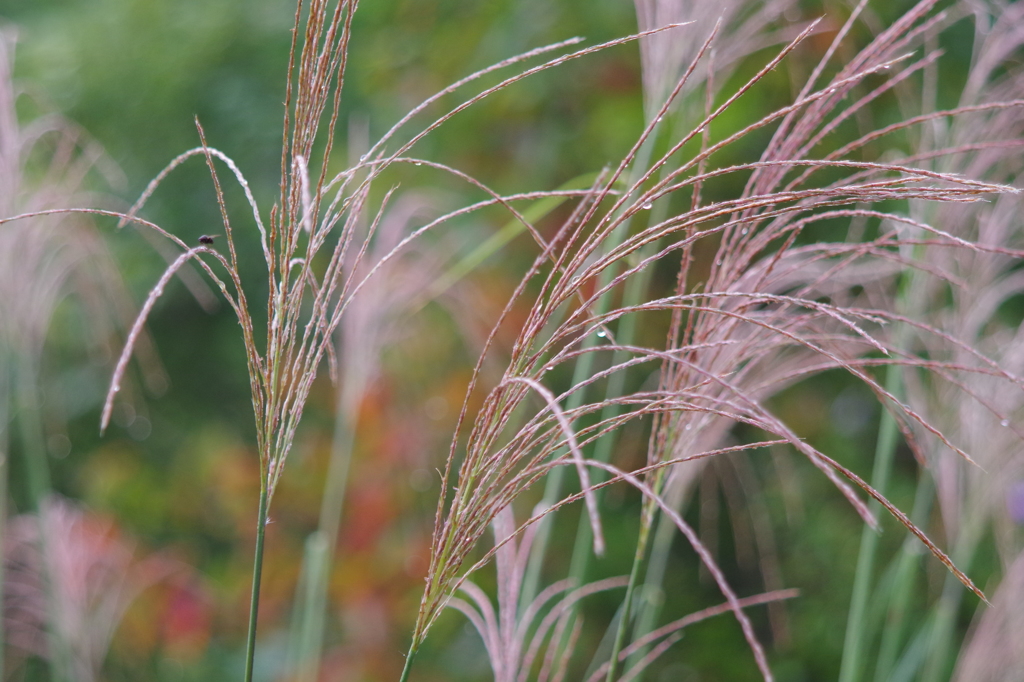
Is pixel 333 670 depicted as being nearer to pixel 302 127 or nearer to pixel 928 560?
pixel 928 560

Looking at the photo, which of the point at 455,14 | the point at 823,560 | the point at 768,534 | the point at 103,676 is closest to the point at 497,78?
the point at 455,14

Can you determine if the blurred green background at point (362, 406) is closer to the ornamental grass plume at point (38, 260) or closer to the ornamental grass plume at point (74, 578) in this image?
the ornamental grass plume at point (74, 578)

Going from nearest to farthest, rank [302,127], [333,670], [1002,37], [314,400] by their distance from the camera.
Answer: [302,127] < [1002,37] < [333,670] < [314,400]

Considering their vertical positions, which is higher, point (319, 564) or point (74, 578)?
point (319, 564)

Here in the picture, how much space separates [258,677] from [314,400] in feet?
2.26

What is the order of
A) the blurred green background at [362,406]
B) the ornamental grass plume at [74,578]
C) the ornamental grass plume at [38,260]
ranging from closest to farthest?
the ornamental grass plume at [38,260], the ornamental grass plume at [74,578], the blurred green background at [362,406]

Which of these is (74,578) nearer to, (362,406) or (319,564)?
(319,564)

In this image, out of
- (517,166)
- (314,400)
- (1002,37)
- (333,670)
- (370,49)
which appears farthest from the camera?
(314,400)

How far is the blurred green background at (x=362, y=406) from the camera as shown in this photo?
1683 millimetres

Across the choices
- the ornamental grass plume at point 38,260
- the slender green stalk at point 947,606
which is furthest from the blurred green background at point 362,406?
the ornamental grass plume at point 38,260

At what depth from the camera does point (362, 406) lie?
1.92 m

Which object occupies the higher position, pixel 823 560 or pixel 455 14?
pixel 455 14

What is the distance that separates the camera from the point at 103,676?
7.19ft

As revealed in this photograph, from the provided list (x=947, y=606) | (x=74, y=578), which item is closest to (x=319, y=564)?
(x=74, y=578)
